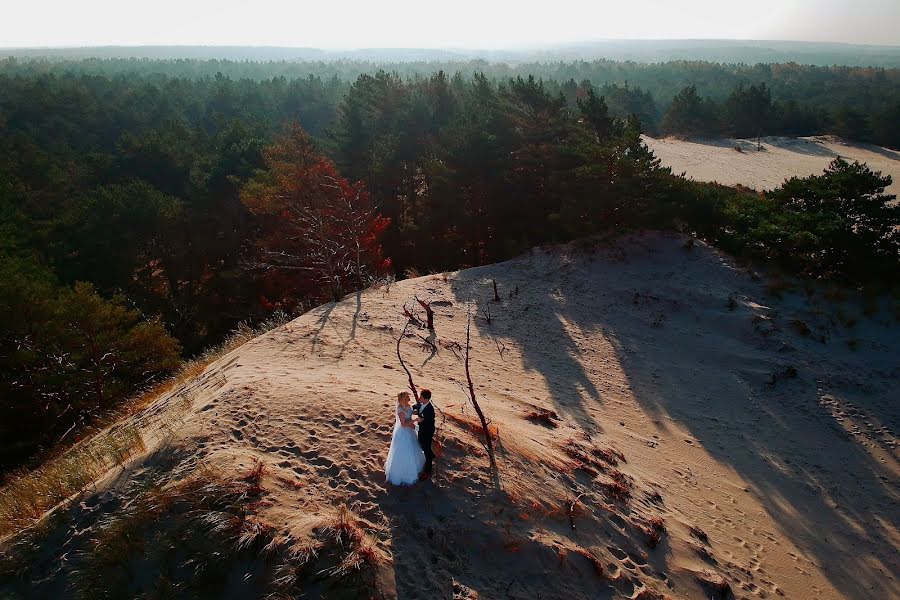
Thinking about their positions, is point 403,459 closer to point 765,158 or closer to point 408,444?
point 408,444

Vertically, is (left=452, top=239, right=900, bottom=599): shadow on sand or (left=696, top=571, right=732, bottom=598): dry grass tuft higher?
(left=696, top=571, right=732, bottom=598): dry grass tuft

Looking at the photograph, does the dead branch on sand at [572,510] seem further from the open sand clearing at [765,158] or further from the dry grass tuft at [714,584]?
the open sand clearing at [765,158]

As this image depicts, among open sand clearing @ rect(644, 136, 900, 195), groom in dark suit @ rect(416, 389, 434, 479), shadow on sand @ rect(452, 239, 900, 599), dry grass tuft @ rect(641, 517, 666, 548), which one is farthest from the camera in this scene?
open sand clearing @ rect(644, 136, 900, 195)

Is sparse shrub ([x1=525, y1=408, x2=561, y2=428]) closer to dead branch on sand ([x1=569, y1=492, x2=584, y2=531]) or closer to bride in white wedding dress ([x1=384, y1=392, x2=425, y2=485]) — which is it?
dead branch on sand ([x1=569, y1=492, x2=584, y2=531])

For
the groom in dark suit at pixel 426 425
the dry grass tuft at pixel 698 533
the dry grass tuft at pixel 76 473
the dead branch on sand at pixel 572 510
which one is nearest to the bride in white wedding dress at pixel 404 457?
the groom in dark suit at pixel 426 425

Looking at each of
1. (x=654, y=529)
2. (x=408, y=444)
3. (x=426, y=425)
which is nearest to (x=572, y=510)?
(x=654, y=529)

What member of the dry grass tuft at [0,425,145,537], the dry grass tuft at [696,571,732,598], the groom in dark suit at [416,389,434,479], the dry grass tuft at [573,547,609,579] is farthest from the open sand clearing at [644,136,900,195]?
the dry grass tuft at [0,425,145,537]
